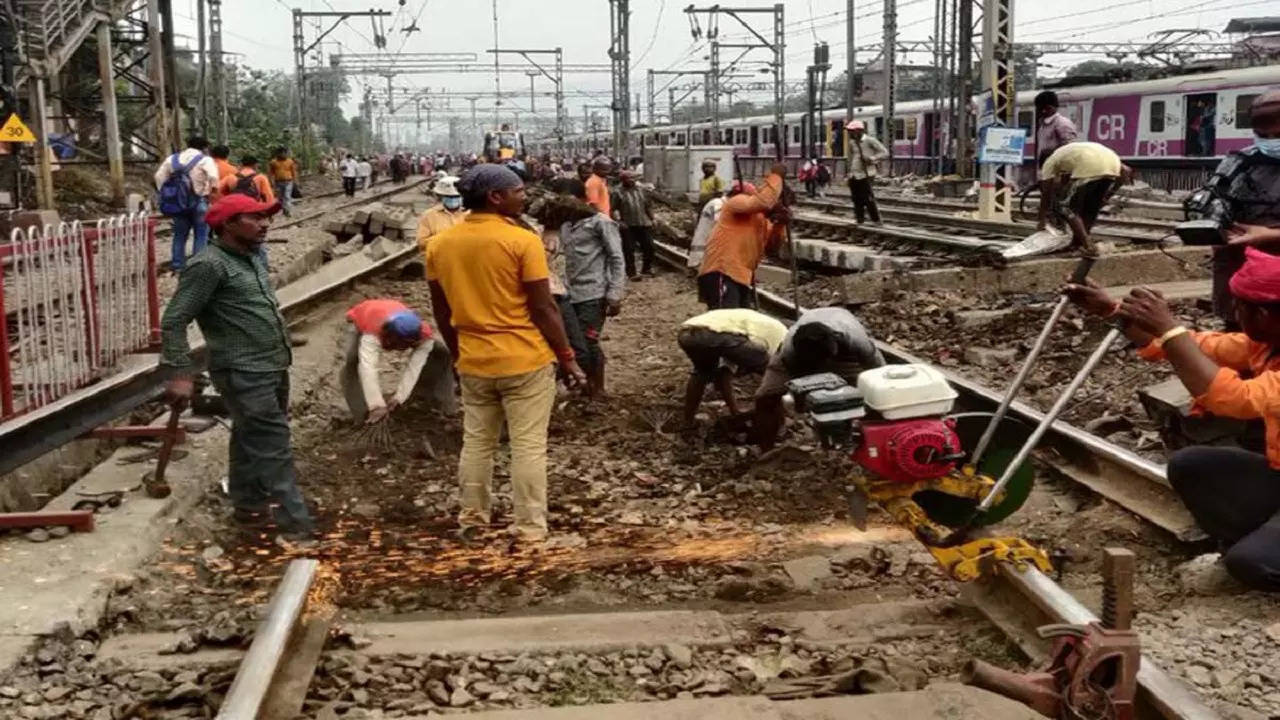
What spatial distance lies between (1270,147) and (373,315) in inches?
190

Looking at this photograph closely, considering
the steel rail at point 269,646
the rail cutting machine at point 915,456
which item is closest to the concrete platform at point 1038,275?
the rail cutting machine at point 915,456

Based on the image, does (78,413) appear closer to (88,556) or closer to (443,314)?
(88,556)

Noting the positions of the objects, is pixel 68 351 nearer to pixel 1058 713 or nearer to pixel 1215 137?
pixel 1058 713

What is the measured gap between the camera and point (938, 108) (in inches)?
1452

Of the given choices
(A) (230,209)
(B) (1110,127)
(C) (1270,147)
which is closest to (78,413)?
(A) (230,209)

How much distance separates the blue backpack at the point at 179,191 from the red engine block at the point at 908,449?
36.1 ft

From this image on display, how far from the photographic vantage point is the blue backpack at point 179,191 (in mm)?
13328

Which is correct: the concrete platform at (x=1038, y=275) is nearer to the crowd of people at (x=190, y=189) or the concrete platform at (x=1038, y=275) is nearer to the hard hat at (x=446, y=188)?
the hard hat at (x=446, y=188)

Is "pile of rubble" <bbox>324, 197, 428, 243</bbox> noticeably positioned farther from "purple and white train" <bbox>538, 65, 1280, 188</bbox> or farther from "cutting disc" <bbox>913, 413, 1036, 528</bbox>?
"cutting disc" <bbox>913, 413, 1036, 528</bbox>

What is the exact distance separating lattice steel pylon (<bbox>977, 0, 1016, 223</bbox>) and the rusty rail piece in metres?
11.5

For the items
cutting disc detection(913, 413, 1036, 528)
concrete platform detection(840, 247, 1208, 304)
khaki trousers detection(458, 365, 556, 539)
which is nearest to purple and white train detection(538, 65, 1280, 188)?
concrete platform detection(840, 247, 1208, 304)

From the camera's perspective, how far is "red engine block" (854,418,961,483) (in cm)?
423

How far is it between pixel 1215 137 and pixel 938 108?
11681 mm

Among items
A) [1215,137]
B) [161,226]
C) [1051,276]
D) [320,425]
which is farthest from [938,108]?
[320,425]
